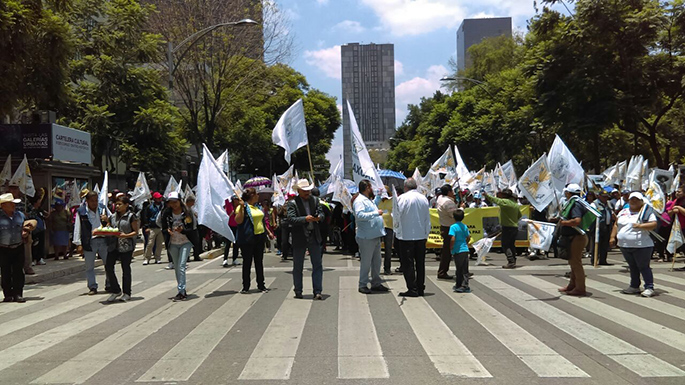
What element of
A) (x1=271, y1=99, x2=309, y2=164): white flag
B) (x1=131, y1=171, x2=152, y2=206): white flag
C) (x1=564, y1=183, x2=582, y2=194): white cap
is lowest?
(x1=564, y1=183, x2=582, y2=194): white cap

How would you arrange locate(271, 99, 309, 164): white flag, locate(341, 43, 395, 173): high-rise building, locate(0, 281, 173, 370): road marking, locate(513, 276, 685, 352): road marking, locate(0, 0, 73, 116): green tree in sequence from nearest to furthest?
1. locate(0, 281, 173, 370): road marking
2. locate(513, 276, 685, 352): road marking
3. locate(271, 99, 309, 164): white flag
4. locate(0, 0, 73, 116): green tree
5. locate(341, 43, 395, 173): high-rise building

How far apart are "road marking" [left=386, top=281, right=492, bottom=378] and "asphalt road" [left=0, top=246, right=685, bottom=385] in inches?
0.7

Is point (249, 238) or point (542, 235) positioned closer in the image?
point (249, 238)

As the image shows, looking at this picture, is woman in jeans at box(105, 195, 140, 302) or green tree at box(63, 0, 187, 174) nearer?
woman in jeans at box(105, 195, 140, 302)

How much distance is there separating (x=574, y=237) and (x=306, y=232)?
4.13m

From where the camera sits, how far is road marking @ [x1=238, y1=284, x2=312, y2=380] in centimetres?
525

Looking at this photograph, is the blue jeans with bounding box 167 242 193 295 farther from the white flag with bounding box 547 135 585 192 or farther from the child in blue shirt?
the white flag with bounding box 547 135 585 192

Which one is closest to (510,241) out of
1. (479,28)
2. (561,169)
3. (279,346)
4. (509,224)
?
(509,224)

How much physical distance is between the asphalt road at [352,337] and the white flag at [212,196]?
1.20m

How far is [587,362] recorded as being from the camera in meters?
5.47

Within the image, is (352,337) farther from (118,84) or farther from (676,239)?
(118,84)

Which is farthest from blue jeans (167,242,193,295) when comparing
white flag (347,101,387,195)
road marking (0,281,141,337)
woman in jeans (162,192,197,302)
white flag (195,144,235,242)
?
white flag (347,101,387,195)

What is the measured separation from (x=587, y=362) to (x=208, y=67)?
24.8m

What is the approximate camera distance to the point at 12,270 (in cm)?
964
